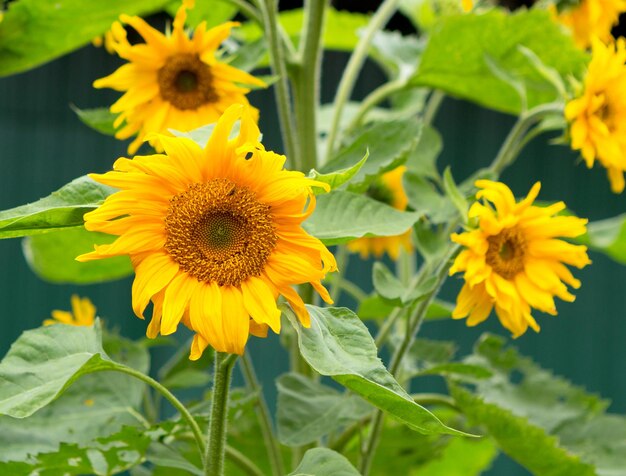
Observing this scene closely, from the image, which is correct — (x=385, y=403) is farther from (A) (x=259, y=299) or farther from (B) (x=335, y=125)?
(B) (x=335, y=125)

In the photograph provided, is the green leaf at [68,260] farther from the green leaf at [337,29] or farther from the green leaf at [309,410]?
the green leaf at [337,29]

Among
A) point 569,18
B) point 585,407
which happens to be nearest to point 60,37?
point 569,18

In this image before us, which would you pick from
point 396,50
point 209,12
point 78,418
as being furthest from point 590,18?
point 78,418

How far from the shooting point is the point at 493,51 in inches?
30.3

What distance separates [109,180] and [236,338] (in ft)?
0.31

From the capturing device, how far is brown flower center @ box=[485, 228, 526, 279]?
0.61 m

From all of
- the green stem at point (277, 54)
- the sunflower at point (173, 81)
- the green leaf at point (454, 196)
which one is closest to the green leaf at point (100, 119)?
the sunflower at point (173, 81)

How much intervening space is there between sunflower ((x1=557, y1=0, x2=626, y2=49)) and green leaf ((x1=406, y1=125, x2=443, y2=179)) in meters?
0.17

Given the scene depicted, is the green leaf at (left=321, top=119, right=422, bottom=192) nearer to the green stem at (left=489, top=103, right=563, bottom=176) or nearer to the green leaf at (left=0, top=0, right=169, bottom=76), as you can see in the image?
the green stem at (left=489, top=103, right=563, bottom=176)

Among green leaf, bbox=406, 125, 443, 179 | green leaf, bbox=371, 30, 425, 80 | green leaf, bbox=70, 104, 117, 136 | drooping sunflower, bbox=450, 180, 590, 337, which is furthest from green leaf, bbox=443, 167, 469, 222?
green leaf, bbox=371, 30, 425, 80

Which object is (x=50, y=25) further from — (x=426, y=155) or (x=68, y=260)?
(x=426, y=155)

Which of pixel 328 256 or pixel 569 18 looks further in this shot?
pixel 569 18

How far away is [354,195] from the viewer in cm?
55

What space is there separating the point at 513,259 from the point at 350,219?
137 millimetres
